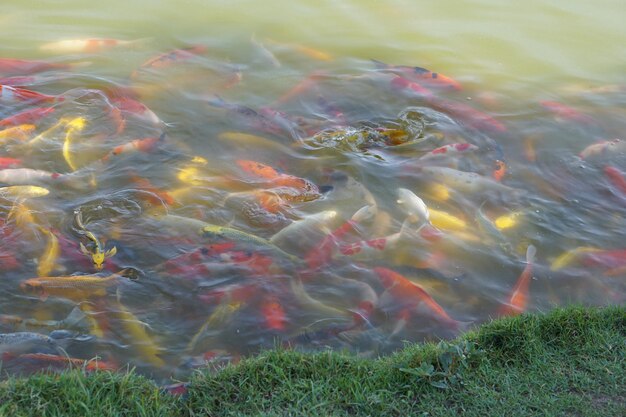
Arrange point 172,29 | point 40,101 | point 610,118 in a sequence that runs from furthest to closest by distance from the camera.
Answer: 1. point 172,29
2. point 610,118
3. point 40,101

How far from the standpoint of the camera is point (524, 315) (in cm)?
430

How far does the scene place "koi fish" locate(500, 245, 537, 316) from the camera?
4734 millimetres

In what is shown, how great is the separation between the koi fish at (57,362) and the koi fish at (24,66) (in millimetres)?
3750

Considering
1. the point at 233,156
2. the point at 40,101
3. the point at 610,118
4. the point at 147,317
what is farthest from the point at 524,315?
the point at 40,101

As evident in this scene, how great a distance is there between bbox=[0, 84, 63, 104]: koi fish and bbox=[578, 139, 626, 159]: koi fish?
4720mm

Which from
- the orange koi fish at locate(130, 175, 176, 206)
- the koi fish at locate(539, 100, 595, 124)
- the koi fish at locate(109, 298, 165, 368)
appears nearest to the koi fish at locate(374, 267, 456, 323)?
the koi fish at locate(109, 298, 165, 368)

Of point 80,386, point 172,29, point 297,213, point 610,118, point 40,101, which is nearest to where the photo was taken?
point 80,386

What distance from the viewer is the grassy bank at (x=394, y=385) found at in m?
3.56

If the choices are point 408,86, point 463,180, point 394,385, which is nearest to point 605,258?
point 463,180

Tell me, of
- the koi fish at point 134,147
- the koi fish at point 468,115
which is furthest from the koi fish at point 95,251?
the koi fish at point 468,115

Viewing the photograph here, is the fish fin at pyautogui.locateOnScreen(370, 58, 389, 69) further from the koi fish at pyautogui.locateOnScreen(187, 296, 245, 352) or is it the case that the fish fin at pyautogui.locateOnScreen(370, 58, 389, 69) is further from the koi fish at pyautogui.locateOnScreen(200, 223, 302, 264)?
the koi fish at pyautogui.locateOnScreen(187, 296, 245, 352)

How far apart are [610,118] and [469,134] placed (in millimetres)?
1585

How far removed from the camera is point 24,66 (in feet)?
23.0

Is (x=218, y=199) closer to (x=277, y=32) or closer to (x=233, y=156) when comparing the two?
(x=233, y=156)
